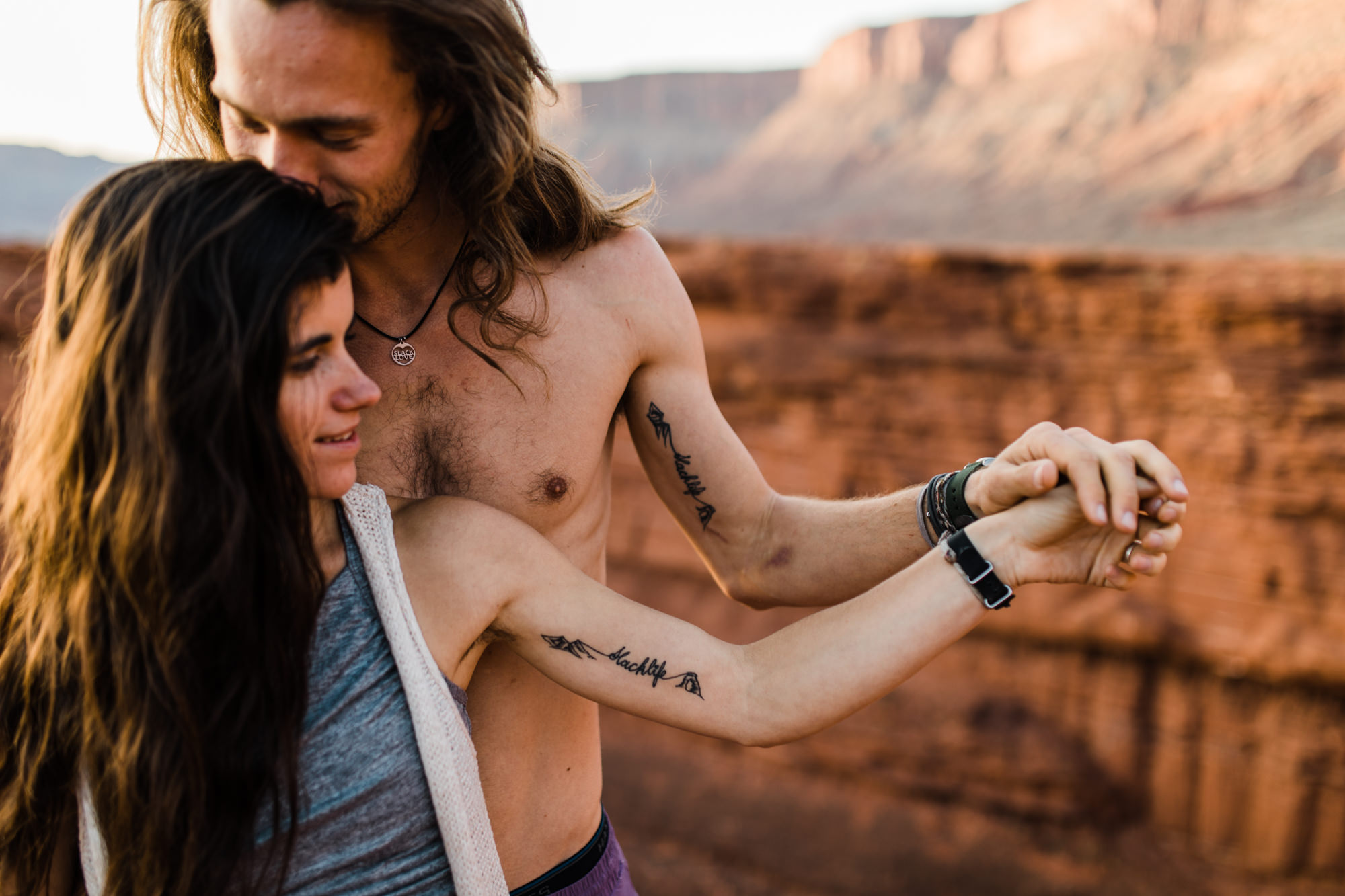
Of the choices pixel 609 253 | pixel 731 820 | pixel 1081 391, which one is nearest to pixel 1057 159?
pixel 1081 391

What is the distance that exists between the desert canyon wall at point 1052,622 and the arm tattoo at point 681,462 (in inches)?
207

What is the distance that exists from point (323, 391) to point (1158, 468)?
1117 mm

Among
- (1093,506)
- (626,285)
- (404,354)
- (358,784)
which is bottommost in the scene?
(358,784)

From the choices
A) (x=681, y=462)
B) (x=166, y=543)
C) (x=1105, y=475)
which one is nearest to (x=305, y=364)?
(x=166, y=543)

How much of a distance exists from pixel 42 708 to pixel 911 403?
249 inches

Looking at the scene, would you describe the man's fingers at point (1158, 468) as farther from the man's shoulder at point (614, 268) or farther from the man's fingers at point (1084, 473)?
the man's shoulder at point (614, 268)

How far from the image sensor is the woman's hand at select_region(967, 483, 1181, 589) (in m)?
1.23

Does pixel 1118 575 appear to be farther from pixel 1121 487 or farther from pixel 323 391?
pixel 323 391

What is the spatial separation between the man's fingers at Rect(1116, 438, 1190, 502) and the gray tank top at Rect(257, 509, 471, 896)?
104 cm

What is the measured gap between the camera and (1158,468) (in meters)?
1.18

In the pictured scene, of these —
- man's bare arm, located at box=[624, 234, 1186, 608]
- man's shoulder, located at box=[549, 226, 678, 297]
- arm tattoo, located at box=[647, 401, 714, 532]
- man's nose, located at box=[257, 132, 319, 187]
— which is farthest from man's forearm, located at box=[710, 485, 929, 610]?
man's nose, located at box=[257, 132, 319, 187]

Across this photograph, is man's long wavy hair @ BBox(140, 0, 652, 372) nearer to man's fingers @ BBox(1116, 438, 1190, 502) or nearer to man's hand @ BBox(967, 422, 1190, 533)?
man's hand @ BBox(967, 422, 1190, 533)

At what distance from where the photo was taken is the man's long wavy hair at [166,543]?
3.41 ft

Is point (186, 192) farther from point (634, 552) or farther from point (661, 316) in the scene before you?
point (634, 552)
